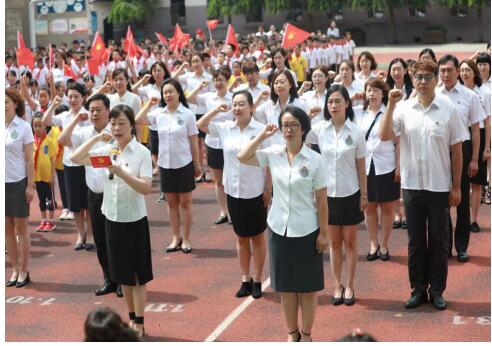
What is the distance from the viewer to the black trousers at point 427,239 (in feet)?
23.9

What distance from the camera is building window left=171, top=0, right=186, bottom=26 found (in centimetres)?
5288

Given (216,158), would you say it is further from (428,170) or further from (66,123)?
(428,170)

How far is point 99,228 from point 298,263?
2588 millimetres

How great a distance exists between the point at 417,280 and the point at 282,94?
247 centimetres

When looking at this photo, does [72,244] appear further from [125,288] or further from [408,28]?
[408,28]

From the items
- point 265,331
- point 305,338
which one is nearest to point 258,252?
point 265,331

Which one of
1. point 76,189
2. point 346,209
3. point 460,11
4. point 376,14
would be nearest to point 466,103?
point 346,209

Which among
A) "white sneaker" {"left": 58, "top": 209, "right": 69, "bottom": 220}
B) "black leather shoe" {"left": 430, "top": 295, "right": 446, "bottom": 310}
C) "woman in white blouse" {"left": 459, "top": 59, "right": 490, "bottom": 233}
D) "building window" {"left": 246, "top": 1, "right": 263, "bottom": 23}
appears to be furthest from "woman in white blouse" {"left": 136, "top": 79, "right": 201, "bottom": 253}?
"building window" {"left": 246, "top": 1, "right": 263, "bottom": 23}

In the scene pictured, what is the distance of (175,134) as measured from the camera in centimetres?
941

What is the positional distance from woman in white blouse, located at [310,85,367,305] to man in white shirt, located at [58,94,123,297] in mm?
1985

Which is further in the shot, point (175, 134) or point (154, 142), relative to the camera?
point (154, 142)

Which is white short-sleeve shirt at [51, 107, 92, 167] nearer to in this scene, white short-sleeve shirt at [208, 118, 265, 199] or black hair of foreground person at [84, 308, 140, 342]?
white short-sleeve shirt at [208, 118, 265, 199]

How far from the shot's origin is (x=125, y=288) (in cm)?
712

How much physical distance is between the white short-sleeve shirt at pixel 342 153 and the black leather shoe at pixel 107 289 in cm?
233
